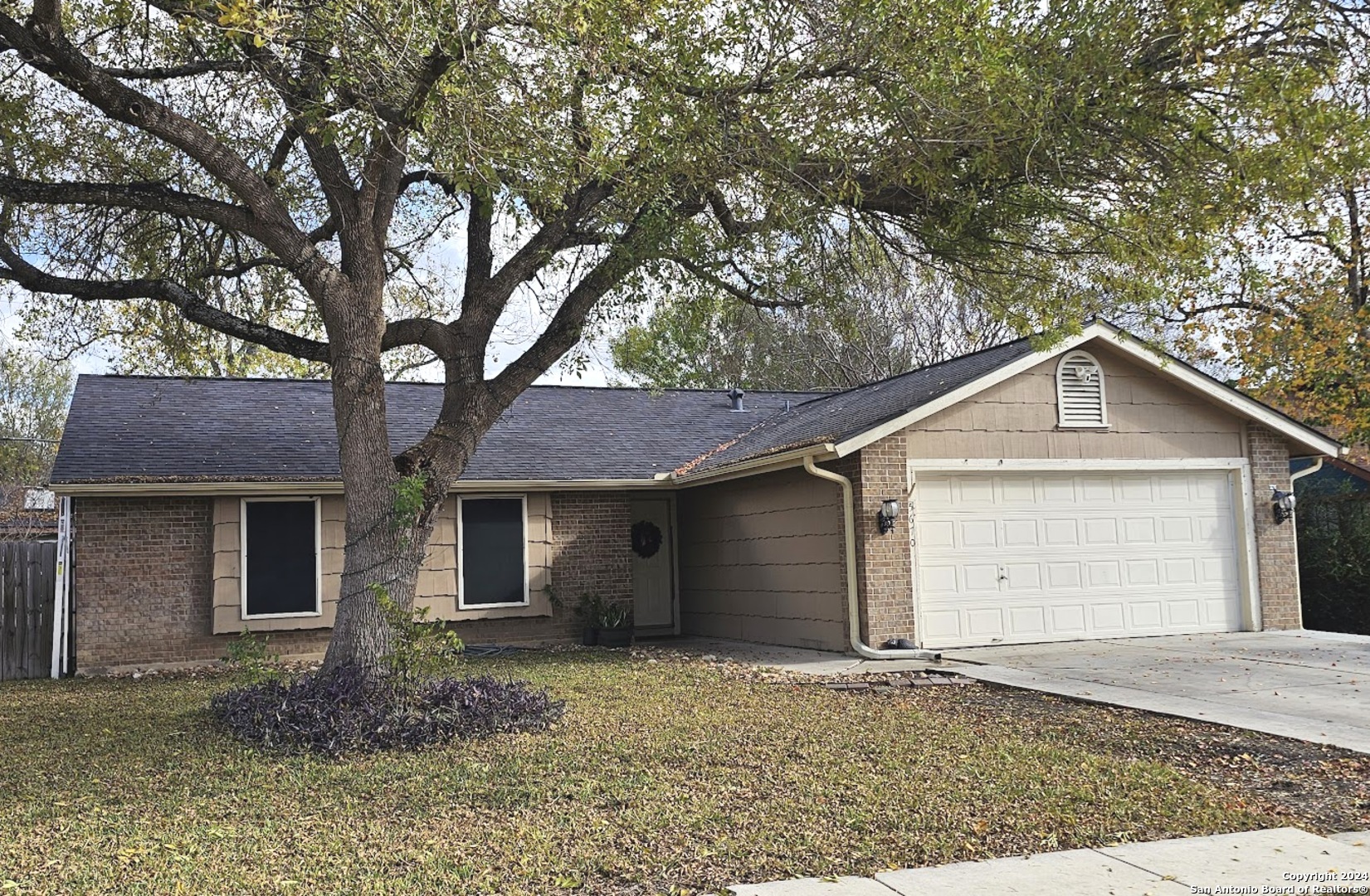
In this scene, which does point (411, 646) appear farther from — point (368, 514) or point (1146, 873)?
point (1146, 873)

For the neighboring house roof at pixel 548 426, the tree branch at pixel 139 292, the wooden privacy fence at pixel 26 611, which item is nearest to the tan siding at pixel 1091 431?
the neighboring house roof at pixel 548 426

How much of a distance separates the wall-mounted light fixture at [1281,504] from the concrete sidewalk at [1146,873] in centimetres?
959

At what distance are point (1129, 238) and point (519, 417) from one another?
387 inches

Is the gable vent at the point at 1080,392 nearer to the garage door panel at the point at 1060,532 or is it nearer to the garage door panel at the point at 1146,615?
the garage door panel at the point at 1060,532

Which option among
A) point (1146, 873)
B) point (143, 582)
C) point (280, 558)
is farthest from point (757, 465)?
point (1146, 873)

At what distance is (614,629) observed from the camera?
14.5 meters

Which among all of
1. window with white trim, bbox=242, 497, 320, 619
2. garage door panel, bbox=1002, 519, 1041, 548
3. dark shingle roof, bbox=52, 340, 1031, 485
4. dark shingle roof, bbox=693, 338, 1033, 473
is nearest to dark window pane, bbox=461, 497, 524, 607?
dark shingle roof, bbox=52, 340, 1031, 485

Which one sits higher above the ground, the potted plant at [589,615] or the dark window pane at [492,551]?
the dark window pane at [492,551]

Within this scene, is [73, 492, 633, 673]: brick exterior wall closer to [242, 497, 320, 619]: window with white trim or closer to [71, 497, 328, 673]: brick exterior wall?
[71, 497, 328, 673]: brick exterior wall

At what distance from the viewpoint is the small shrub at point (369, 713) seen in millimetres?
7281

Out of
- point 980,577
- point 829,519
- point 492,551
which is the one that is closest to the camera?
point 829,519

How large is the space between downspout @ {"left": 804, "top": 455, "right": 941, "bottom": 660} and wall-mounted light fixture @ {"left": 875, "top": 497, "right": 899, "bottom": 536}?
293mm

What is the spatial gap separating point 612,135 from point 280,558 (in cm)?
763

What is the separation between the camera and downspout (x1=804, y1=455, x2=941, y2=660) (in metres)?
11.6
